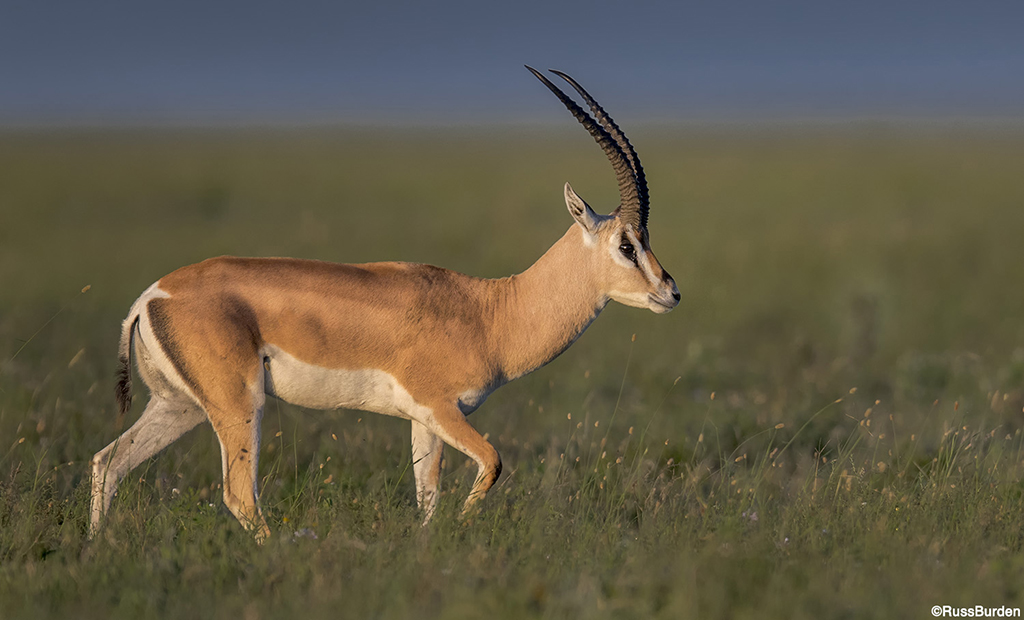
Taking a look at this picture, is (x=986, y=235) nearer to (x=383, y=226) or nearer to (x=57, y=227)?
(x=383, y=226)

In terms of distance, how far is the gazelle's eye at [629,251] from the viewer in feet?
20.7

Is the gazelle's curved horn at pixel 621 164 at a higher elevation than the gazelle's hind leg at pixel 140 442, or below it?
higher

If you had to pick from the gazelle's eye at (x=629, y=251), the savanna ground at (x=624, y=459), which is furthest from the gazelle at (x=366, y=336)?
the savanna ground at (x=624, y=459)

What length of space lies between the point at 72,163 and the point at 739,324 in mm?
43422

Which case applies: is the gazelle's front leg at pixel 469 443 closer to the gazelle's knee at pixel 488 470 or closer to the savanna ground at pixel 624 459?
the gazelle's knee at pixel 488 470

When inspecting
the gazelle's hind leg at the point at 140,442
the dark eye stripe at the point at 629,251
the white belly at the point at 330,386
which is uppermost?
the dark eye stripe at the point at 629,251

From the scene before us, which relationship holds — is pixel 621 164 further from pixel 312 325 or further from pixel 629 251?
pixel 312 325

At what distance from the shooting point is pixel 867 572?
15.9ft

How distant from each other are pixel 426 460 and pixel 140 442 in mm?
1661

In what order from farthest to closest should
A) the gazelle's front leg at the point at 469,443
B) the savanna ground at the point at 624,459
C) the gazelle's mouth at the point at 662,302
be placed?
1. the gazelle's mouth at the point at 662,302
2. the gazelle's front leg at the point at 469,443
3. the savanna ground at the point at 624,459

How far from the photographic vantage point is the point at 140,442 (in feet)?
20.0

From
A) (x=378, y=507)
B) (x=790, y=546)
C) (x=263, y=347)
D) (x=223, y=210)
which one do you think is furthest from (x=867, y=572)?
(x=223, y=210)

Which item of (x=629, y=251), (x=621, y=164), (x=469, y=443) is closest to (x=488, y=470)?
(x=469, y=443)

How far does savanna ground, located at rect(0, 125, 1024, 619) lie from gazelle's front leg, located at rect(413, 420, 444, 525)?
0.36 feet
